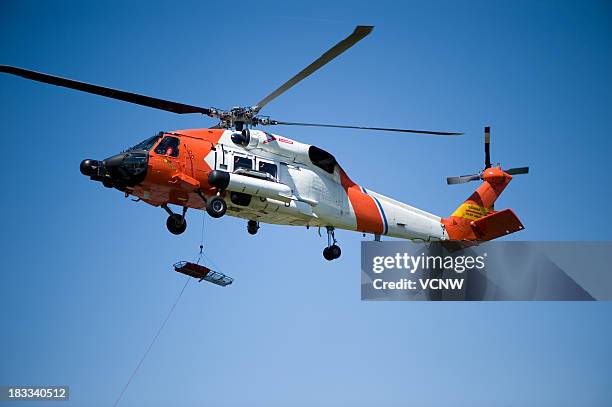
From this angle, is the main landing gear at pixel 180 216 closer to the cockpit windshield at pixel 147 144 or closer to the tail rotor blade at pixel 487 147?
the cockpit windshield at pixel 147 144

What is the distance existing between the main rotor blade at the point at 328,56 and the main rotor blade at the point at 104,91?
221cm

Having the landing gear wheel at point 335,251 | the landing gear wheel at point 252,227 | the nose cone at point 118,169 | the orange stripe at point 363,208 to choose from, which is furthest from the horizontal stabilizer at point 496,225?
the nose cone at point 118,169

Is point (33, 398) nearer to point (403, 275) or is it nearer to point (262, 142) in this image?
point (262, 142)

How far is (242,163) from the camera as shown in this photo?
64.4ft

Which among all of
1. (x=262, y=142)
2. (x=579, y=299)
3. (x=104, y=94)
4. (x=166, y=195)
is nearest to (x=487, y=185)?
(x=579, y=299)

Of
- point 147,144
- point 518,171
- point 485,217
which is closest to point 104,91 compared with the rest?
point 147,144

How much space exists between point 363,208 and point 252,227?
3.21 meters

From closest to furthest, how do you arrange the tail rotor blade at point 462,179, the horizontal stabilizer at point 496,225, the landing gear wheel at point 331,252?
the landing gear wheel at point 331,252
the horizontal stabilizer at point 496,225
the tail rotor blade at point 462,179

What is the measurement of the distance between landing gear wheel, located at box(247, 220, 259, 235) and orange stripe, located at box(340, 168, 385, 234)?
2.69 meters

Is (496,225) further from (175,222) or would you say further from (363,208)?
(175,222)

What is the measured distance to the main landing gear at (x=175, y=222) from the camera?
64.3 ft

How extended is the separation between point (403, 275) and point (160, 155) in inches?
347

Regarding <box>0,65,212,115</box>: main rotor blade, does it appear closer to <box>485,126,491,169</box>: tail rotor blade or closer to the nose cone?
the nose cone

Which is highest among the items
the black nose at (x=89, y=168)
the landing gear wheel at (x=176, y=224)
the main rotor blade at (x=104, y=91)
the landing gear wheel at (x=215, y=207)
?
Result: the main rotor blade at (x=104, y=91)
